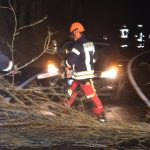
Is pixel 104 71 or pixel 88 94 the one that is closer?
pixel 88 94

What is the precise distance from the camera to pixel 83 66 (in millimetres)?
9383

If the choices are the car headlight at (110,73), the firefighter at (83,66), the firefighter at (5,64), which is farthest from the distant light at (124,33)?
the firefighter at (5,64)

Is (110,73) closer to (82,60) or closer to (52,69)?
(52,69)

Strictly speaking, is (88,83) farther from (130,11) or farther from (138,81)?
(130,11)

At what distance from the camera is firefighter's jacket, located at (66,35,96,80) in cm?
931

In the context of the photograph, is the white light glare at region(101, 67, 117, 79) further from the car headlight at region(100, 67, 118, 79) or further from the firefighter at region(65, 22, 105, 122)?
the firefighter at region(65, 22, 105, 122)

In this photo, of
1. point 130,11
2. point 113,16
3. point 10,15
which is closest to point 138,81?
point 10,15

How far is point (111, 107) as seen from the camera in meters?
11.2

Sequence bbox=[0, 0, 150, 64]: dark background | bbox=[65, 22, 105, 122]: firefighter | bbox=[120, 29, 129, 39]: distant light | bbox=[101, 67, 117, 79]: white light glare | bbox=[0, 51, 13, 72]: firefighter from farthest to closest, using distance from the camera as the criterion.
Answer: bbox=[120, 29, 129, 39]: distant light → bbox=[0, 0, 150, 64]: dark background → bbox=[101, 67, 117, 79]: white light glare → bbox=[65, 22, 105, 122]: firefighter → bbox=[0, 51, 13, 72]: firefighter

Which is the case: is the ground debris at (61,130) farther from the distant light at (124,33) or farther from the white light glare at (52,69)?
the distant light at (124,33)

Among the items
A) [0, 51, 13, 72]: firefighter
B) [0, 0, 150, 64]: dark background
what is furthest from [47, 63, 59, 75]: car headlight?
[0, 51, 13, 72]: firefighter

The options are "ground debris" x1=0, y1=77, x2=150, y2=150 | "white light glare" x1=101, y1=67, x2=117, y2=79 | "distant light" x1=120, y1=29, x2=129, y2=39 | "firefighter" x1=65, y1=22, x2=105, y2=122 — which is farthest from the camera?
"distant light" x1=120, y1=29, x2=129, y2=39

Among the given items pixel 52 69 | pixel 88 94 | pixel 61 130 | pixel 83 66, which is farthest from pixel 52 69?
pixel 61 130

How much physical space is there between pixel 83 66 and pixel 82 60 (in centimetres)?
11
